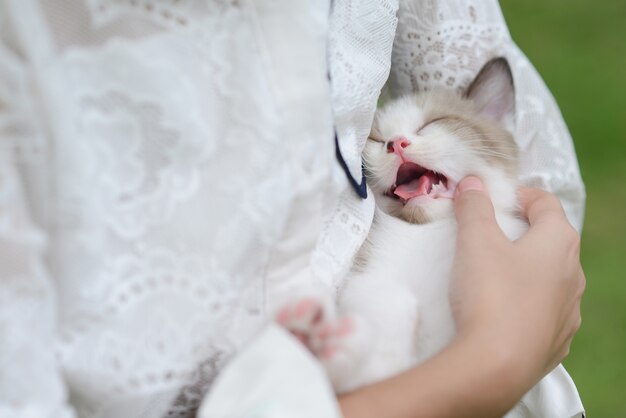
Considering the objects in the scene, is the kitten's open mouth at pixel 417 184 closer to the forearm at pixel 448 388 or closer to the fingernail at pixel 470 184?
the fingernail at pixel 470 184

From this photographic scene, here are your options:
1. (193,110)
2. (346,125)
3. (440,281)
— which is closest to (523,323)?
(440,281)

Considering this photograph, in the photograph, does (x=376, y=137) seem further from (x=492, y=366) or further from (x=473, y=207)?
(x=492, y=366)

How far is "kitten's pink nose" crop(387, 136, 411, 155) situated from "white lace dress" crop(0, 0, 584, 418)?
14.9 inches

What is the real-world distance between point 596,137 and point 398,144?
6.59 ft

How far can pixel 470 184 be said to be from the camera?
108 cm

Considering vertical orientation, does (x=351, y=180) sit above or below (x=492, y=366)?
above

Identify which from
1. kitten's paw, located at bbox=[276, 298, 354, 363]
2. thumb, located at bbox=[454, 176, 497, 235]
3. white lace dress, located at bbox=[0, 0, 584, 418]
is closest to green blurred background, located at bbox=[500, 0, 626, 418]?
thumb, located at bbox=[454, 176, 497, 235]

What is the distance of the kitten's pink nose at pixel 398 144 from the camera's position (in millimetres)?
1133

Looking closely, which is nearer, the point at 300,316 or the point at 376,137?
the point at 300,316

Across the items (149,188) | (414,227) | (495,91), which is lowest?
(414,227)

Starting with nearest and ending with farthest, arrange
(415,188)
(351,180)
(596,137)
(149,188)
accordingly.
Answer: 1. (149,188)
2. (351,180)
3. (415,188)
4. (596,137)

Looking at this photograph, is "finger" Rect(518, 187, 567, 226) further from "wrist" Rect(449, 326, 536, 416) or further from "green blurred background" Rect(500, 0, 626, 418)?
"green blurred background" Rect(500, 0, 626, 418)

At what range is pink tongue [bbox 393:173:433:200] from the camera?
115 cm

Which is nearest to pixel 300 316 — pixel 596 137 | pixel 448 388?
pixel 448 388
